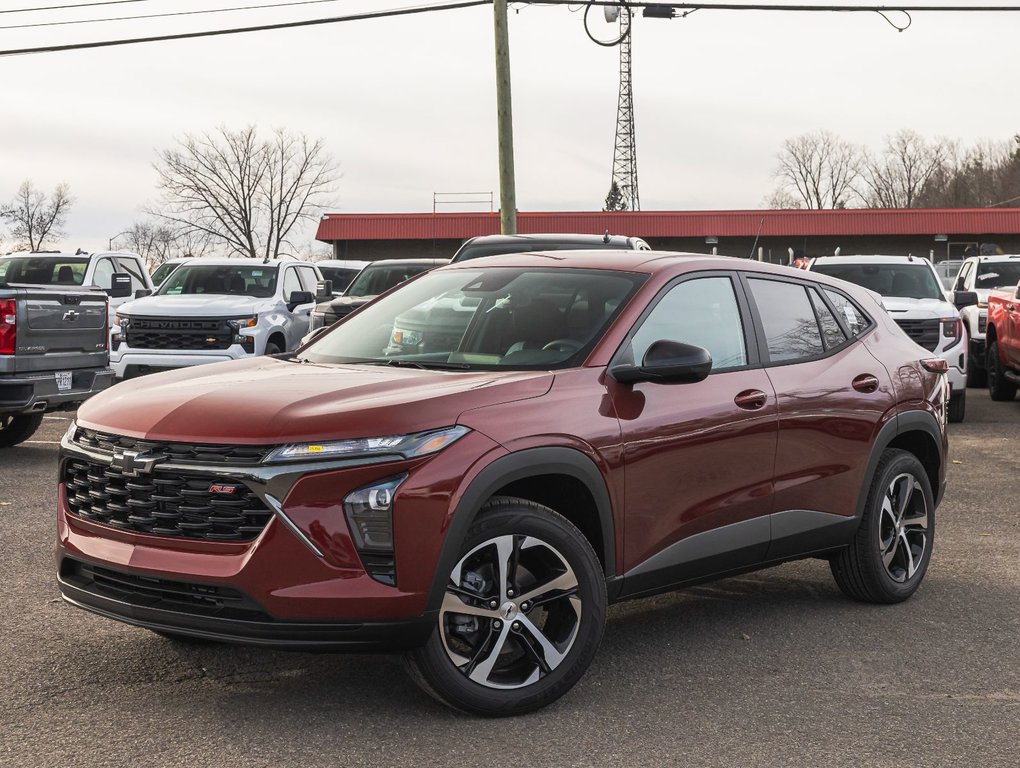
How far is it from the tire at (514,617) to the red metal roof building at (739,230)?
37.9 m

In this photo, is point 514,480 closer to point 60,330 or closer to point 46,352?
point 46,352

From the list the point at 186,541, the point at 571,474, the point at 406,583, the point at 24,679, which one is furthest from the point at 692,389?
the point at 24,679

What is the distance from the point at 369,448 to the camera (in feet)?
13.6

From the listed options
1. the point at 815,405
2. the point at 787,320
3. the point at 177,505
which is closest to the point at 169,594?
the point at 177,505

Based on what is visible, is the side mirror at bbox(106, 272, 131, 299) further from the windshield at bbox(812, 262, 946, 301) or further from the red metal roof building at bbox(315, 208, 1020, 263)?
the red metal roof building at bbox(315, 208, 1020, 263)

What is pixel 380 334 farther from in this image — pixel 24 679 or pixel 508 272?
pixel 24 679

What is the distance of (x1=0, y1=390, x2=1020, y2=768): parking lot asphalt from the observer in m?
4.16

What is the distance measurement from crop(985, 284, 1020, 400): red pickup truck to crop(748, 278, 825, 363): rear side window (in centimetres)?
1041

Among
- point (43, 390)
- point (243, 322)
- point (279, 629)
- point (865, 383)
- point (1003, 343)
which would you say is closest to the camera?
point (279, 629)

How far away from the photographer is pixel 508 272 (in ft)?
18.7

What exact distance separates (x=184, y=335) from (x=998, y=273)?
12213 millimetres

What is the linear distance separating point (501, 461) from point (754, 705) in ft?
4.42

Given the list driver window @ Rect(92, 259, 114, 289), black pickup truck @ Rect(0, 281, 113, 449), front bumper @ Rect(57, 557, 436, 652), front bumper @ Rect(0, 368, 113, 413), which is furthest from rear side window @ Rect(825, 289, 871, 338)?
driver window @ Rect(92, 259, 114, 289)

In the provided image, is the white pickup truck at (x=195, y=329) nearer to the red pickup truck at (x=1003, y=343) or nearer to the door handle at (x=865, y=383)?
the red pickup truck at (x=1003, y=343)
